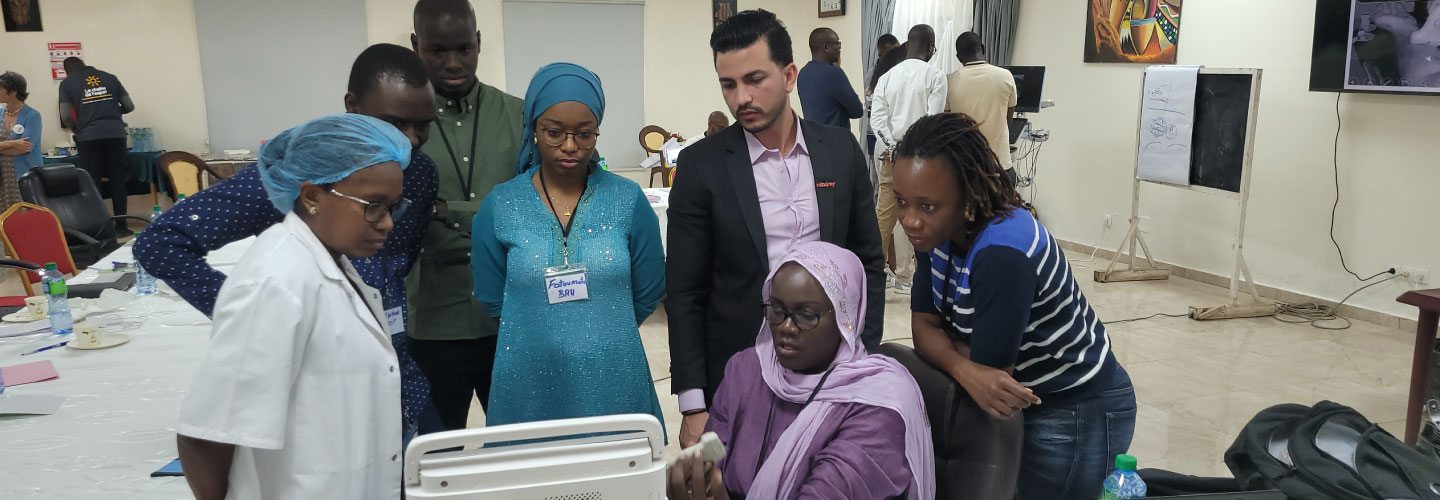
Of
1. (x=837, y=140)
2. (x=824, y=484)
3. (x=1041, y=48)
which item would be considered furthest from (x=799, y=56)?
(x=824, y=484)

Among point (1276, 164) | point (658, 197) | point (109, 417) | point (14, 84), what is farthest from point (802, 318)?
point (14, 84)

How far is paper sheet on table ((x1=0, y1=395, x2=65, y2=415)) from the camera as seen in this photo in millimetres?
2205

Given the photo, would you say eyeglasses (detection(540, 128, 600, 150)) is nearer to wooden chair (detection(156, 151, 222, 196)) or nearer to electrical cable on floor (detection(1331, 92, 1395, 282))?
electrical cable on floor (detection(1331, 92, 1395, 282))

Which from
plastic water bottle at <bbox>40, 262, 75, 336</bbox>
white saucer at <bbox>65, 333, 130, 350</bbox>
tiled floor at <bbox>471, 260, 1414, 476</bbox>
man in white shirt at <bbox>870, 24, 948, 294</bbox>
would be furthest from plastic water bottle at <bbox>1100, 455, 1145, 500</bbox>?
man in white shirt at <bbox>870, 24, 948, 294</bbox>

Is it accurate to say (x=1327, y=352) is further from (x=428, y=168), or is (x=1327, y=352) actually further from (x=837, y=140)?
(x=428, y=168)

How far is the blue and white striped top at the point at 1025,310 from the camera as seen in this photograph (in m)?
1.57

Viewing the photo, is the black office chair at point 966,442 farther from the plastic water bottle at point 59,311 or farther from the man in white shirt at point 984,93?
the man in white shirt at point 984,93

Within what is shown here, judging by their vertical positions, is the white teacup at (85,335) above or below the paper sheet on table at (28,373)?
above

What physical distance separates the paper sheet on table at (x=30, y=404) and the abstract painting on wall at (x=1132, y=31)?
648cm

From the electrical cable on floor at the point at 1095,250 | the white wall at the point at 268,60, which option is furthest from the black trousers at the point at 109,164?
the electrical cable on floor at the point at 1095,250

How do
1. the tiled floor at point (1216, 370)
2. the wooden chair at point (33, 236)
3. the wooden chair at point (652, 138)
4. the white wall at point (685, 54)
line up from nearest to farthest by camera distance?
1. the tiled floor at point (1216, 370)
2. the wooden chair at point (33, 236)
3. the wooden chair at point (652, 138)
4. the white wall at point (685, 54)

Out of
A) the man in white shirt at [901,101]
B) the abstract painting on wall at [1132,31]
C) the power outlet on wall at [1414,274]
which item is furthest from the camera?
the abstract painting on wall at [1132,31]

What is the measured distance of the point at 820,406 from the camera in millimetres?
1572

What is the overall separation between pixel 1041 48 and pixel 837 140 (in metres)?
6.13
